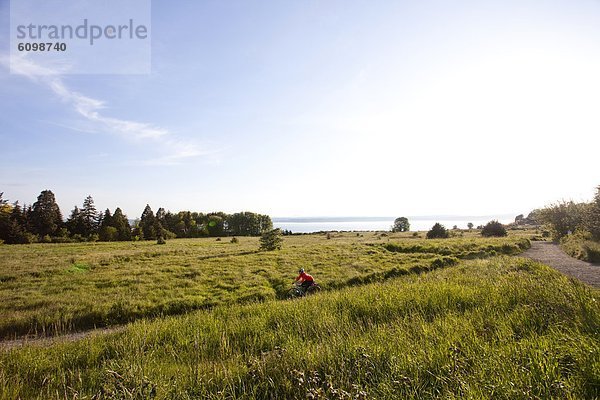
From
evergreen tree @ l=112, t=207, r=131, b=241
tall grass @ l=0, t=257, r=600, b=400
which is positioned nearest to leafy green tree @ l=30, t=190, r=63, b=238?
evergreen tree @ l=112, t=207, r=131, b=241

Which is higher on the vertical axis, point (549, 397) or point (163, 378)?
point (549, 397)

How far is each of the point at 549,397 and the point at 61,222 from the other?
93994 millimetres

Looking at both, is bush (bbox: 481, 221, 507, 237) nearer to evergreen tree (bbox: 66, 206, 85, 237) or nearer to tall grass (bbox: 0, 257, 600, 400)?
tall grass (bbox: 0, 257, 600, 400)

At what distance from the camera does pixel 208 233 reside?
92.9 metres

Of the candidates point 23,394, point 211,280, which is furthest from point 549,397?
point 211,280

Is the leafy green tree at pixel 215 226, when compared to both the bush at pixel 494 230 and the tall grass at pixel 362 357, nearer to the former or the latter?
the bush at pixel 494 230

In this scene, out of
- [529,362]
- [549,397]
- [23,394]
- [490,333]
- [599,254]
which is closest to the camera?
[549,397]

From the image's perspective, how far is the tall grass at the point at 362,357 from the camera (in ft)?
10.9

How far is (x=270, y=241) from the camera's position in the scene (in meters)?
37.8

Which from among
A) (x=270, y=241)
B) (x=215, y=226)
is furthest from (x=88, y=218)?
(x=270, y=241)

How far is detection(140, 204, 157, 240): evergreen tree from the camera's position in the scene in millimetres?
78062

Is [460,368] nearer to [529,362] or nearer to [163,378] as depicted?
[529,362]

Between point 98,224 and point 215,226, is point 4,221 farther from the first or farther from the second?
point 215,226

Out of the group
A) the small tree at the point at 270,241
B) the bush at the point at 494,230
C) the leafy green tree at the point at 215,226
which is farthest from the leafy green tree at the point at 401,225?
the leafy green tree at the point at 215,226
